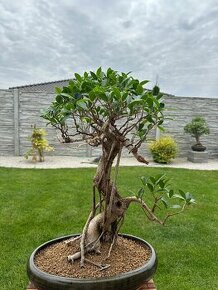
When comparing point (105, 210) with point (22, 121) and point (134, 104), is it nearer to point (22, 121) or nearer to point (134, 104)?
point (134, 104)

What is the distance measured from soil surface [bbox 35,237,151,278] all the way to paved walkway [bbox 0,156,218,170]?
5.59 metres

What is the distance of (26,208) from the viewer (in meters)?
4.21

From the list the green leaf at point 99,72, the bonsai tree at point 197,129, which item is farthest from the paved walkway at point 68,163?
the green leaf at point 99,72

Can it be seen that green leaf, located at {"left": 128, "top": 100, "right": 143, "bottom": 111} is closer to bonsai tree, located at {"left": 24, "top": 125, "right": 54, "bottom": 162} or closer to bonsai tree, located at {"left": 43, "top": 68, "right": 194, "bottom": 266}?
bonsai tree, located at {"left": 43, "top": 68, "right": 194, "bottom": 266}

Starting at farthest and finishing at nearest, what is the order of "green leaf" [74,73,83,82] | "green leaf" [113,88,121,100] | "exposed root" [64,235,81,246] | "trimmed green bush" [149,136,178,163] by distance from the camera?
"trimmed green bush" [149,136,178,163], "exposed root" [64,235,81,246], "green leaf" [74,73,83,82], "green leaf" [113,88,121,100]

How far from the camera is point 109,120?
1.55 m

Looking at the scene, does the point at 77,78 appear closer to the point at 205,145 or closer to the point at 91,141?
the point at 91,141

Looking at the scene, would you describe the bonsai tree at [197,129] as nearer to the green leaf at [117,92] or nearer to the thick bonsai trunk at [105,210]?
the thick bonsai trunk at [105,210]

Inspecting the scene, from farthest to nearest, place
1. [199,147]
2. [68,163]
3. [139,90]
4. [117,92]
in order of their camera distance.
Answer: [199,147] < [68,163] < [139,90] < [117,92]

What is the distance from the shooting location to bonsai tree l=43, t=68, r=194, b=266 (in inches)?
56.2

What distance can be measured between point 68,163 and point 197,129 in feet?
Result: 11.6

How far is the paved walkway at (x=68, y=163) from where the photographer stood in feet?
24.7

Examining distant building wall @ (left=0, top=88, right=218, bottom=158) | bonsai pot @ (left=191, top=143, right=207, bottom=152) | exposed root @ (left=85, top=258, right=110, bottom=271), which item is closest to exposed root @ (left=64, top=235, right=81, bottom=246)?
exposed root @ (left=85, top=258, right=110, bottom=271)

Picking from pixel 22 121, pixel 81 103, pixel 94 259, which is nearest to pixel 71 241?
pixel 94 259
